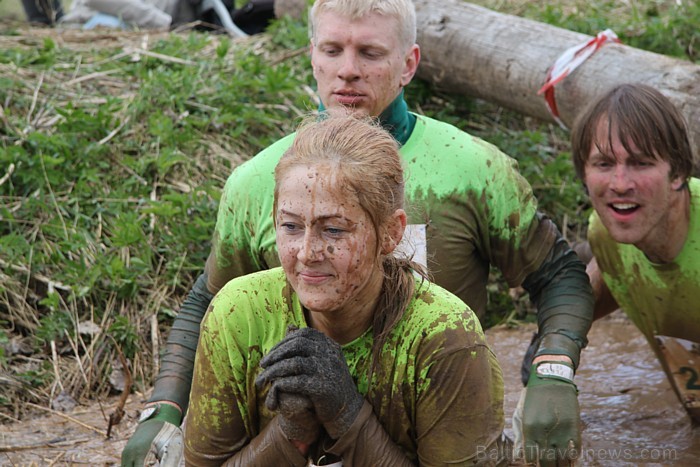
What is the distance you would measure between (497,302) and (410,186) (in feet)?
6.86

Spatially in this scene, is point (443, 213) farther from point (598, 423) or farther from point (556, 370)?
point (598, 423)

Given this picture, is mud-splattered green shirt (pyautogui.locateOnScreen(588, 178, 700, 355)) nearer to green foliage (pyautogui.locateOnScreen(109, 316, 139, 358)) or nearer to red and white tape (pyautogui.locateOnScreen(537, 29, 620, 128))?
red and white tape (pyautogui.locateOnScreen(537, 29, 620, 128))

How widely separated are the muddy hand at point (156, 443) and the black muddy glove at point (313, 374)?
0.66 meters

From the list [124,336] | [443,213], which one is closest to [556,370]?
[443,213]

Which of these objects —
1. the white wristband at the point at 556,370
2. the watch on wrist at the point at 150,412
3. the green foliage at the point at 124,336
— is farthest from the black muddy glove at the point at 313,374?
the green foliage at the point at 124,336

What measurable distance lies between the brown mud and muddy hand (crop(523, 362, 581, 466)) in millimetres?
767

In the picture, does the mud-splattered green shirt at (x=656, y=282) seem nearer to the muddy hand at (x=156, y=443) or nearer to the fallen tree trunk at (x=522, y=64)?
the fallen tree trunk at (x=522, y=64)

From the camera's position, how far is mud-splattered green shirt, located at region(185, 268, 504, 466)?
7.92 ft

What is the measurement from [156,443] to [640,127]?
5.97 ft

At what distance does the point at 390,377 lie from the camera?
2453 millimetres

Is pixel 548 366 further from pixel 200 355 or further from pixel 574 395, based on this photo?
pixel 200 355

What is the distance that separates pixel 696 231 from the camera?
336 cm

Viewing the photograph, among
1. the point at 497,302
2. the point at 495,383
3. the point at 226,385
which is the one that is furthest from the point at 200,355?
the point at 497,302

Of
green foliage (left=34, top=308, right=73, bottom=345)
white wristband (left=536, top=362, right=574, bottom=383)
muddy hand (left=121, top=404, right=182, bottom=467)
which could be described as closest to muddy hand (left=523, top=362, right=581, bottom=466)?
white wristband (left=536, top=362, right=574, bottom=383)
